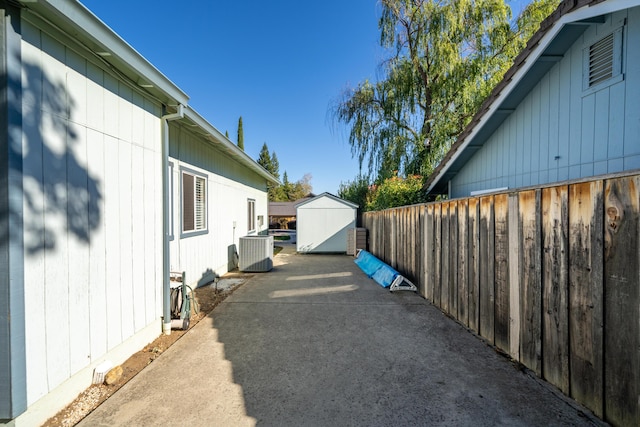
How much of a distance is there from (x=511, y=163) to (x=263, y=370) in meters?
5.29

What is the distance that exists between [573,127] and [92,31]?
5638mm

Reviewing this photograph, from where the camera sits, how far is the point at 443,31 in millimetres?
10383

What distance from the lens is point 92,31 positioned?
2461 mm

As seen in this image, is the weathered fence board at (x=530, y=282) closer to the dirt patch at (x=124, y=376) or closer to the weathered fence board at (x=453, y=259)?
the weathered fence board at (x=453, y=259)

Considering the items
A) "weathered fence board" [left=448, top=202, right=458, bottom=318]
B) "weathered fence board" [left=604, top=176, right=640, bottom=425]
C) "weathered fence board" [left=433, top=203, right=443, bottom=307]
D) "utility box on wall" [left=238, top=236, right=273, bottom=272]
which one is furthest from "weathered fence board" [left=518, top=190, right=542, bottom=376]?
"utility box on wall" [left=238, top=236, right=273, bottom=272]

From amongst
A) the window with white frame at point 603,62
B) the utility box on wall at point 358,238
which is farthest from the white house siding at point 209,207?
the window with white frame at point 603,62

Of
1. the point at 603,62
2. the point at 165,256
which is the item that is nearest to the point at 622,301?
the point at 603,62

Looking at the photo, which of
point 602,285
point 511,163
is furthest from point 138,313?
point 511,163

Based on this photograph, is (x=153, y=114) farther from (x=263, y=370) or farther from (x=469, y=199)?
(x=469, y=199)

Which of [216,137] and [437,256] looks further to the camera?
[216,137]

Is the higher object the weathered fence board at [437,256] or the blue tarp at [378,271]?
the weathered fence board at [437,256]

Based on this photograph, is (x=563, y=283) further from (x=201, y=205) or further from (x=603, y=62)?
(x=201, y=205)

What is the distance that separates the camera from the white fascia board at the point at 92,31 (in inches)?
84.1

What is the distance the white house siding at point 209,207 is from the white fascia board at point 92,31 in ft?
6.85
